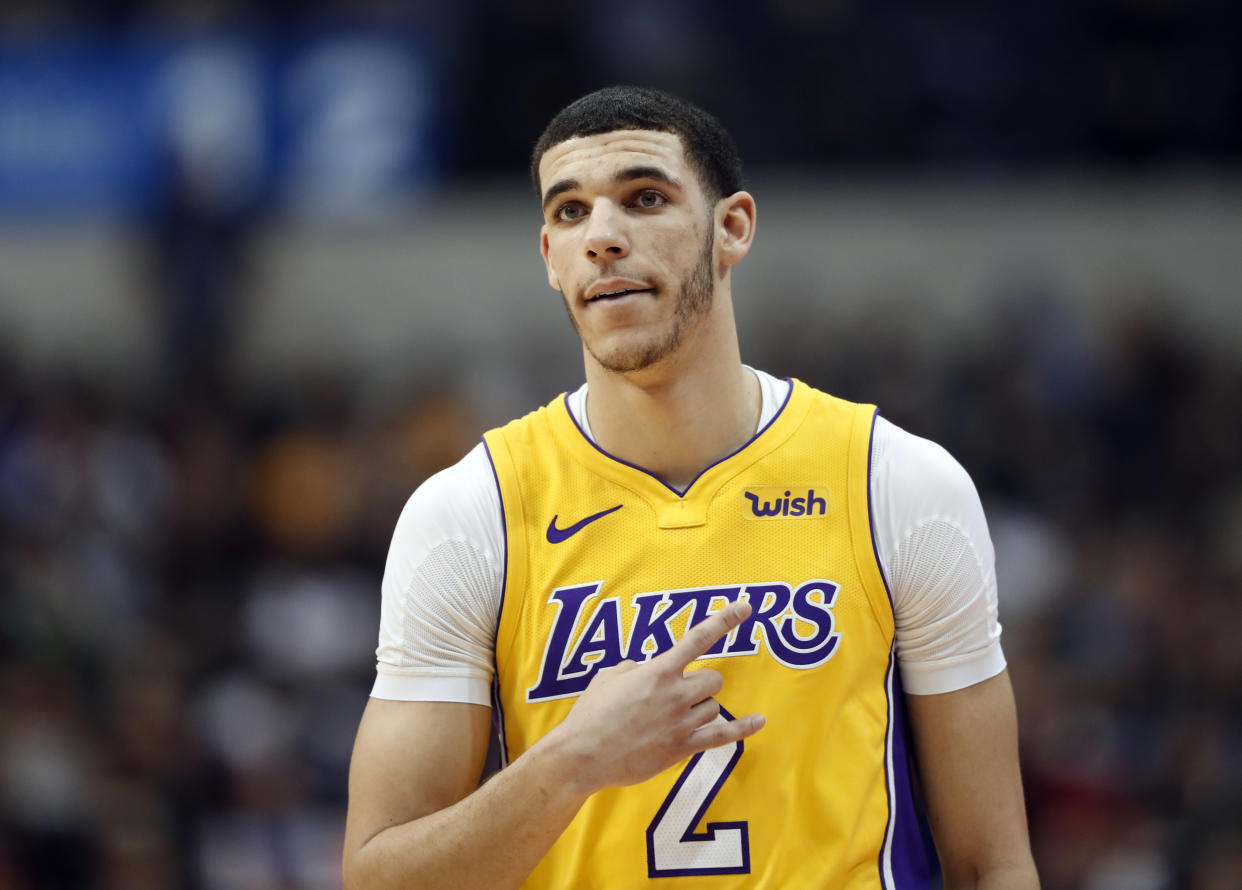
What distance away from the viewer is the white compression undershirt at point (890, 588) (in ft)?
10.2

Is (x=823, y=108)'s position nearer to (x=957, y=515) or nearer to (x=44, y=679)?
(x=44, y=679)

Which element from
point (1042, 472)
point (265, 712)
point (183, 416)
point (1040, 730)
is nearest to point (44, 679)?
point (265, 712)

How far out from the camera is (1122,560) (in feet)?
29.4

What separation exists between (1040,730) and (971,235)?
18.1 feet

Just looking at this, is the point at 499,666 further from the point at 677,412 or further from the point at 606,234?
the point at 606,234

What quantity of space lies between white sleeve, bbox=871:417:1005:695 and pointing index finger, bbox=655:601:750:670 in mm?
408

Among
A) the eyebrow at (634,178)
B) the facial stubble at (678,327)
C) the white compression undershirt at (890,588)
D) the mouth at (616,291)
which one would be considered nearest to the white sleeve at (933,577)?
the white compression undershirt at (890,588)

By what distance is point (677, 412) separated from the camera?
10.8ft

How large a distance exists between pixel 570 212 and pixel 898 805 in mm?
1448

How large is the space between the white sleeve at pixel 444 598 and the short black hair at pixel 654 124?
78 centimetres

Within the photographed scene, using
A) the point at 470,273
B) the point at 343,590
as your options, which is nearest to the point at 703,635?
the point at 343,590

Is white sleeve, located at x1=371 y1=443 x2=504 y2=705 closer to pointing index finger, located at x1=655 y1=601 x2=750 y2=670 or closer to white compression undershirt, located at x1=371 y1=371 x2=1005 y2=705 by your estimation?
white compression undershirt, located at x1=371 y1=371 x2=1005 y2=705

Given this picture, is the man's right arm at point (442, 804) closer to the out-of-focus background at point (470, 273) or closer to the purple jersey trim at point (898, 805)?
the purple jersey trim at point (898, 805)

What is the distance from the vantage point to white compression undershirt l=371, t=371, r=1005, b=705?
3.10m
